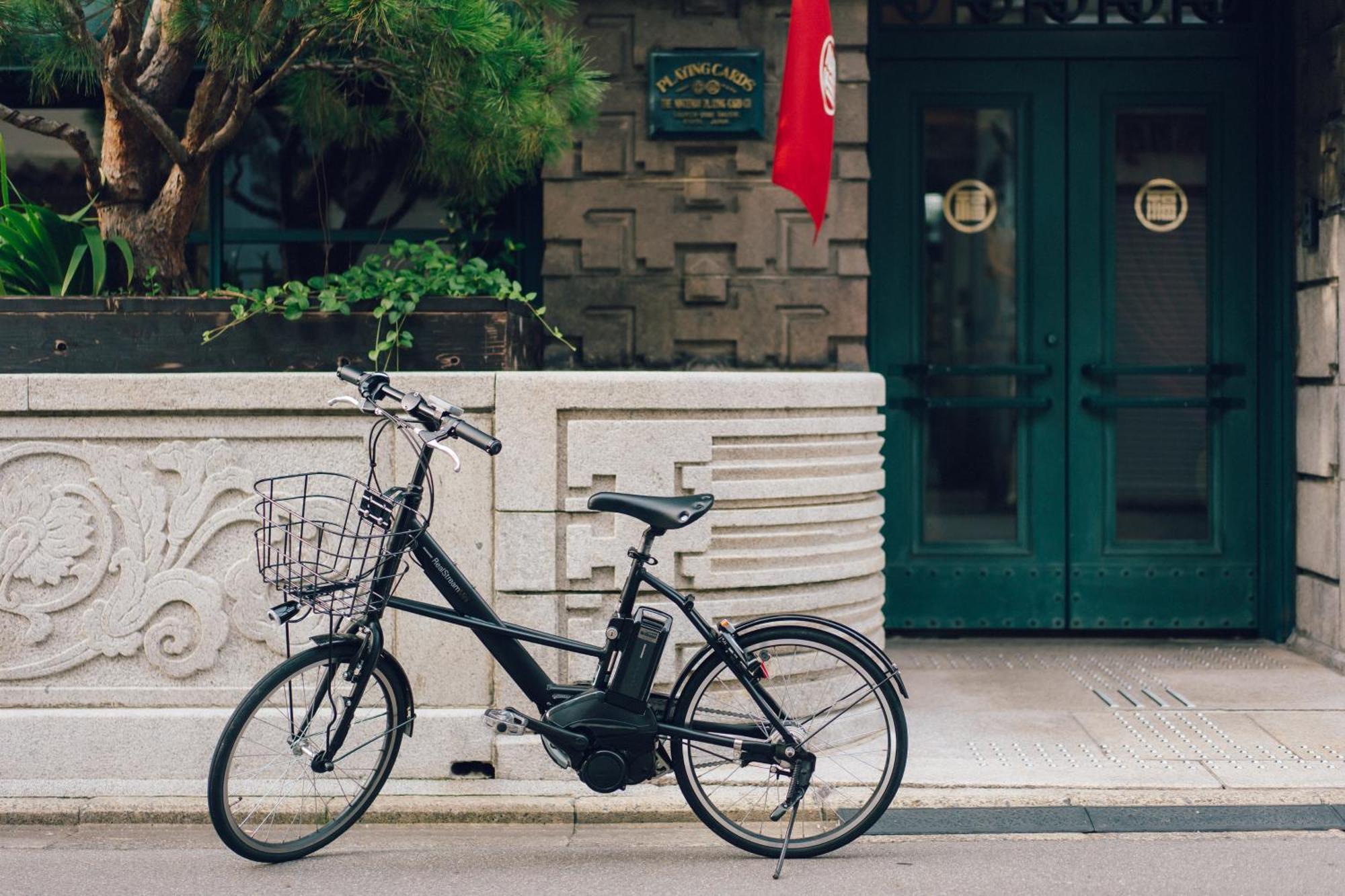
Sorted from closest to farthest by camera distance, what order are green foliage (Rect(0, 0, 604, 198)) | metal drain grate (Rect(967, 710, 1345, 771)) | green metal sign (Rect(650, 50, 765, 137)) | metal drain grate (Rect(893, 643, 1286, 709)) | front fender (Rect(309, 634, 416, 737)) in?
front fender (Rect(309, 634, 416, 737))
green foliage (Rect(0, 0, 604, 198))
metal drain grate (Rect(967, 710, 1345, 771))
metal drain grate (Rect(893, 643, 1286, 709))
green metal sign (Rect(650, 50, 765, 137))

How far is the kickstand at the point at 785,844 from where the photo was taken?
454 cm

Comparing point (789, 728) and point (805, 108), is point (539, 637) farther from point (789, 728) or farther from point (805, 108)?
point (805, 108)

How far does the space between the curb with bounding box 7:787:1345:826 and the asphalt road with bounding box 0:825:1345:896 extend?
44 millimetres

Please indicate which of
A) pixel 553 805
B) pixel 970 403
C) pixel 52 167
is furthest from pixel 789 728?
pixel 52 167

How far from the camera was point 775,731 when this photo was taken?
15.5ft

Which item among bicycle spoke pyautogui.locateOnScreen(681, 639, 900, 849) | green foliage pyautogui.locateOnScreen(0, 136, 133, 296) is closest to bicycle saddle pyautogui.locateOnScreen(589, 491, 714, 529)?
bicycle spoke pyautogui.locateOnScreen(681, 639, 900, 849)

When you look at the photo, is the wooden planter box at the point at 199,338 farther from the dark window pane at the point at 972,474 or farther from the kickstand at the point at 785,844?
the dark window pane at the point at 972,474

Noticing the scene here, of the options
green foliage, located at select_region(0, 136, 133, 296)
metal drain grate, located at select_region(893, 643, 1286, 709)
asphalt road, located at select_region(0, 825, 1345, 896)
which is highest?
green foliage, located at select_region(0, 136, 133, 296)

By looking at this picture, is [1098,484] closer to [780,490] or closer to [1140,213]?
[1140,213]

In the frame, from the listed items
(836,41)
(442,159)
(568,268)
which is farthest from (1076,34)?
(442,159)

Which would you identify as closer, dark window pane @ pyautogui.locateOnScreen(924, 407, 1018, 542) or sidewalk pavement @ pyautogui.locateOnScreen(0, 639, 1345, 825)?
sidewalk pavement @ pyautogui.locateOnScreen(0, 639, 1345, 825)

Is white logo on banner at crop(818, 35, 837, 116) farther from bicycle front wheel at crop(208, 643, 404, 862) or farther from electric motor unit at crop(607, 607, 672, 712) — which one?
bicycle front wheel at crop(208, 643, 404, 862)

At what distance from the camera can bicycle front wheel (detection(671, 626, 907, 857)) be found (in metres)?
4.75

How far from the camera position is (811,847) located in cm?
475
